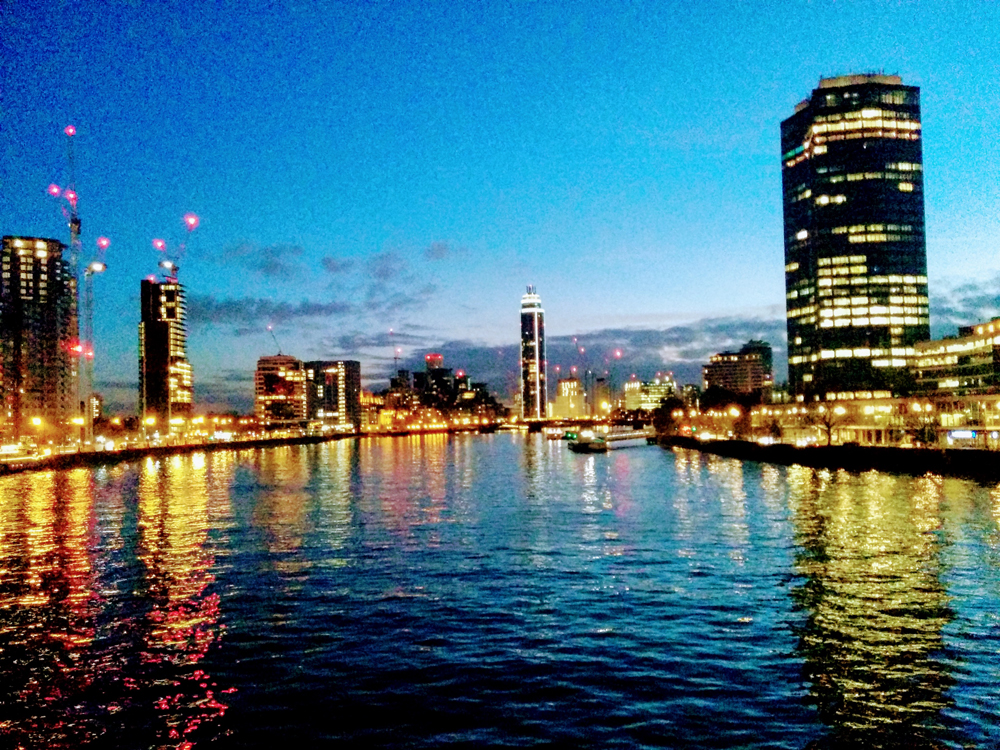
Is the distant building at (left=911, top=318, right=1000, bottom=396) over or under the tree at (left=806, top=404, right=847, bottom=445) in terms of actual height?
over

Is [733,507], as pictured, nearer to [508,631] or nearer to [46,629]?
[508,631]

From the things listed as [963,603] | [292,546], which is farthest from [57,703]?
[963,603]

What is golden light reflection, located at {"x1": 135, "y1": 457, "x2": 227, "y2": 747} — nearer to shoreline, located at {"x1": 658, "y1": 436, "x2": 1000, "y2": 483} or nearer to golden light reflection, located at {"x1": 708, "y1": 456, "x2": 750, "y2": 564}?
golden light reflection, located at {"x1": 708, "y1": 456, "x2": 750, "y2": 564}

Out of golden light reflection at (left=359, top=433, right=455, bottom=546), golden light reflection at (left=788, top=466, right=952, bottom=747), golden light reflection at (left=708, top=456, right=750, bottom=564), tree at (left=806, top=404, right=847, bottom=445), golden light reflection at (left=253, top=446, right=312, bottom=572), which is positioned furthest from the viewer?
tree at (left=806, top=404, right=847, bottom=445)


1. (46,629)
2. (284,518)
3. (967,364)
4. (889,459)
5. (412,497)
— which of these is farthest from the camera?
(967,364)

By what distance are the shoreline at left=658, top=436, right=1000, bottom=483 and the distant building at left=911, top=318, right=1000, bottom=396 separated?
49.3 meters

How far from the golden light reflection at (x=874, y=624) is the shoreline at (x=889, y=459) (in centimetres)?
3958

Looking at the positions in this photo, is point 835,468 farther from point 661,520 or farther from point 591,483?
point 661,520

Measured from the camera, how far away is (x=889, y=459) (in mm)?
103438

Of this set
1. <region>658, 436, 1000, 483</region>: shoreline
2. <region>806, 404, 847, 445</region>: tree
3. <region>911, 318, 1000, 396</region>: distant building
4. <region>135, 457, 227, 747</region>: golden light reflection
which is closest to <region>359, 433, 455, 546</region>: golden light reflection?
<region>135, 457, 227, 747</region>: golden light reflection

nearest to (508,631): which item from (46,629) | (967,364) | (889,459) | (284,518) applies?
(46,629)

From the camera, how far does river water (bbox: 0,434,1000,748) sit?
18.7 metres

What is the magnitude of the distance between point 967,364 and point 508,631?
602ft

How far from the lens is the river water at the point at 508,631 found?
18719mm
